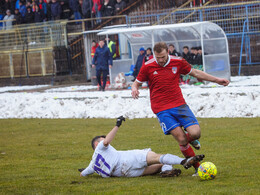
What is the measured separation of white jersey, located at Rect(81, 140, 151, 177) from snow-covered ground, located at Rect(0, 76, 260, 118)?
8044 millimetres

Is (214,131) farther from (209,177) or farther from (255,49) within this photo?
(255,49)

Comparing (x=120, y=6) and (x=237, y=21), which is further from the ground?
(x=120, y=6)

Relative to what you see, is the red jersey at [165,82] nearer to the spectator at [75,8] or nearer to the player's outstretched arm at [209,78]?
the player's outstretched arm at [209,78]

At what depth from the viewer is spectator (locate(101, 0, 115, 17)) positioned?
101ft

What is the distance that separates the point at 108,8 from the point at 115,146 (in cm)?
2008

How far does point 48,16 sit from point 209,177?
2873 cm

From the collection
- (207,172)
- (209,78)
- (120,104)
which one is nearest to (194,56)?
(120,104)

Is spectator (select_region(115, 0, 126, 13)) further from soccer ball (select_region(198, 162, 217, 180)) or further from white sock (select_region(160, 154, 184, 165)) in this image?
soccer ball (select_region(198, 162, 217, 180))

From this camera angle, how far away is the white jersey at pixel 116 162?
8141mm

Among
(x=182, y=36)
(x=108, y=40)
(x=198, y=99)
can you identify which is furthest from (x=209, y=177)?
(x=108, y=40)

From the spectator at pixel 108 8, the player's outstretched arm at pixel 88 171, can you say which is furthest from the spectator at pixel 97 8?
the player's outstretched arm at pixel 88 171

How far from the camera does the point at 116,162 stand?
26.9ft

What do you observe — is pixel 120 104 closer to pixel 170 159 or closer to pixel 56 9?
pixel 170 159

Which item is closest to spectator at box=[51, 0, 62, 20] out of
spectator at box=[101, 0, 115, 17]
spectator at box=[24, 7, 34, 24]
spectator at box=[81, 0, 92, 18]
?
spectator at box=[24, 7, 34, 24]
